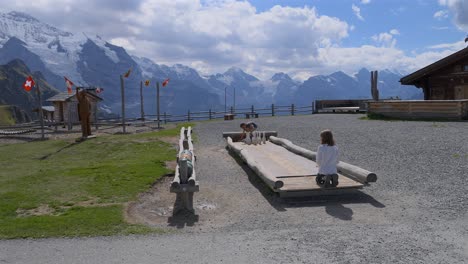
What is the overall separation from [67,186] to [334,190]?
22.2 ft

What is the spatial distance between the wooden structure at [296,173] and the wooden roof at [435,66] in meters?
21.7

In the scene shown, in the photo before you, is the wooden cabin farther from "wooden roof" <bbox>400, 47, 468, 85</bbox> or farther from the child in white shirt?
the child in white shirt

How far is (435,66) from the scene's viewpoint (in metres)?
32.2

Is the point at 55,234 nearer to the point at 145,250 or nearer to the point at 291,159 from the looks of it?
the point at 145,250

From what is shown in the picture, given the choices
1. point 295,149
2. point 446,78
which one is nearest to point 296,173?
point 295,149

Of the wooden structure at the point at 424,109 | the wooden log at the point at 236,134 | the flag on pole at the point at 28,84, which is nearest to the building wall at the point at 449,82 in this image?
the wooden structure at the point at 424,109

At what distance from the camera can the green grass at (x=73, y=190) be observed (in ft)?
26.3

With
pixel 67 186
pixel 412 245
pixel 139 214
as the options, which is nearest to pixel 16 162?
pixel 67 186

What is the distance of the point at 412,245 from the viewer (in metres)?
6.65

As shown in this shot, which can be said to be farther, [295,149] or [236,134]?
[236,134]

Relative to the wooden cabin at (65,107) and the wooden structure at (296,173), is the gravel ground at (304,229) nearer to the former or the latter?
the wooden structure at (296,173)

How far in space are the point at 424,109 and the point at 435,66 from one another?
6.09 meters

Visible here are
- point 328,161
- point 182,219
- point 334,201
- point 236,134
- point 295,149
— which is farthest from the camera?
point 236,134

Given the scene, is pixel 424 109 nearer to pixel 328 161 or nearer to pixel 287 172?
pixel 287 172
